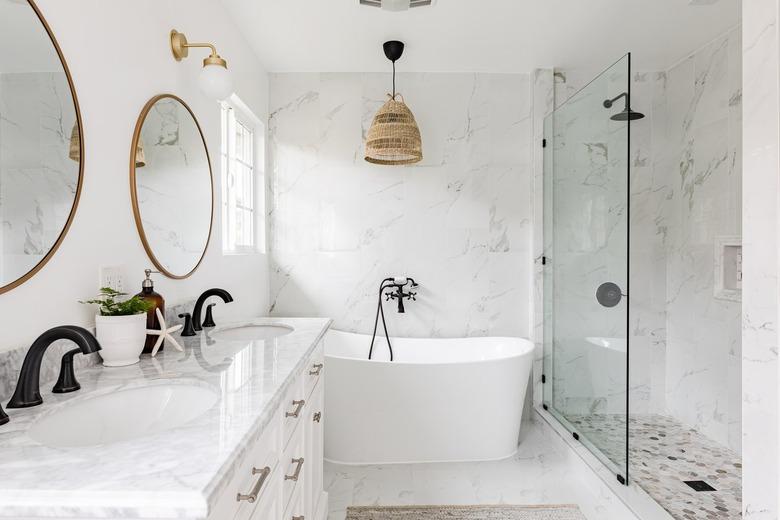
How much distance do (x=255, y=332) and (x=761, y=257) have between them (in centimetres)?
181

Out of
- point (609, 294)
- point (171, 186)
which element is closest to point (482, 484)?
point (609, 294)

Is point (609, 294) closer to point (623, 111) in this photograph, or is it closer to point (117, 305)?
point (623, 111)

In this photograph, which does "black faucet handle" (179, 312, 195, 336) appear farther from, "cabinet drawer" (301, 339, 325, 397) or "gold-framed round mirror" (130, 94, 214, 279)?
"cabinet drawer" (301, 339, 325, 397)

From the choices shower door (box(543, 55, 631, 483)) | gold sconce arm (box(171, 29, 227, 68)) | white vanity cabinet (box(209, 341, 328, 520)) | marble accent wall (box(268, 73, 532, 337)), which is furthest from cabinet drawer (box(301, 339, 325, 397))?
shower door (box(543, 55, 631, 483))

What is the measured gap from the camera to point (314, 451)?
1796mm

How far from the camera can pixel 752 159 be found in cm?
130

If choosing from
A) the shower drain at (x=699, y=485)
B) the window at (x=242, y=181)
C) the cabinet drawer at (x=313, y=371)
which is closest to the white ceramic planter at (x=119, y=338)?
the cabinet drawer at (x=313, y=371)

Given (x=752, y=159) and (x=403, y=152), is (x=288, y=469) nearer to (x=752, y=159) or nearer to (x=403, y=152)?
(x=752, y=159)

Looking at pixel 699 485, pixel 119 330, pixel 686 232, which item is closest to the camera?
pixel 119 330

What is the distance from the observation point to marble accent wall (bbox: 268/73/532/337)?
328 cm

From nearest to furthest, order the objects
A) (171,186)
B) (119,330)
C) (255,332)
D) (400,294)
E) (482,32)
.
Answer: (119,330) < (171,186) < (255,332) < (482,32) < (400,294)

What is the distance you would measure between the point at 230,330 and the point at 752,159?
194cm

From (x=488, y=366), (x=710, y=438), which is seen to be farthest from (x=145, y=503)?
(x=710, y=438)

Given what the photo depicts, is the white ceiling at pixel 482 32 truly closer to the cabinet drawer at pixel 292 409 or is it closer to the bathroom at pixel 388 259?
the bathroom at pixel 388 259
